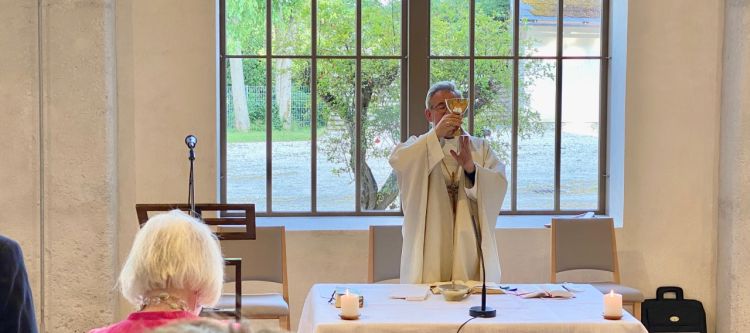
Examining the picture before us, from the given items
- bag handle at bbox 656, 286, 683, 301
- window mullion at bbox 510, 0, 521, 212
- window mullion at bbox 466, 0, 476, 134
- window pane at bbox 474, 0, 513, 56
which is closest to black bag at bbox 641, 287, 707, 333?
bag handle at bbox 656, 286, 683, 301

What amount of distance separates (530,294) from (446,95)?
1278 mm

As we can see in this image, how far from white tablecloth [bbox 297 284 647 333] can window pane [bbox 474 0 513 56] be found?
8.95 feet

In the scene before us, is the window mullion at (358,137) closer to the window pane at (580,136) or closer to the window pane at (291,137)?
the window pane at (291,137)

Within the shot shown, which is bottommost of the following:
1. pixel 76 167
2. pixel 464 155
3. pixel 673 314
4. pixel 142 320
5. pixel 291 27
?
pixel 673 314

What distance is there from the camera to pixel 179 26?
21.8 feet

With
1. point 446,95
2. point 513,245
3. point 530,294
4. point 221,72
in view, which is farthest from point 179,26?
point 530,294

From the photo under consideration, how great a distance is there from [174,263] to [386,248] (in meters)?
3.67

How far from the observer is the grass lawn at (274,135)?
23.3 feet

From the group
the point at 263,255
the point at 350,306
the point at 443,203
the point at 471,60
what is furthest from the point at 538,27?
the point at 350,306

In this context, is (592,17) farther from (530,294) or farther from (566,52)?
(530,294)

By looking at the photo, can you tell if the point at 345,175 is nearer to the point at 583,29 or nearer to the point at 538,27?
the point at 538,27

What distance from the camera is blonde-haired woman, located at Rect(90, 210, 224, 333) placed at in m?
2.60

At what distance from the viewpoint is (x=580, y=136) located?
24.0 ft

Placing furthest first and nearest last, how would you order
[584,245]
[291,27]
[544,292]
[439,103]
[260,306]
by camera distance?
1. [291,27]
2. [584,245]
3. [260,306]
4. [439,103]
5. [544,292]
